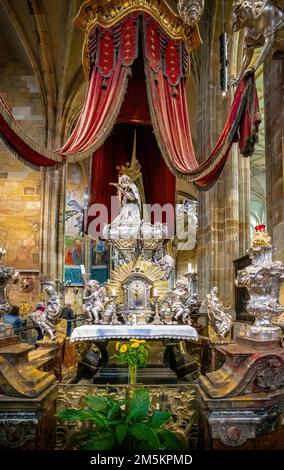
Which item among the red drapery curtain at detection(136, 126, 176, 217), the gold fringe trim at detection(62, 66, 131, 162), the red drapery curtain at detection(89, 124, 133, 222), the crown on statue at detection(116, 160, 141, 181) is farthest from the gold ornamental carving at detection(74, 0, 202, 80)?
the red drapery curtain at detection(136, 126, 176, 217)

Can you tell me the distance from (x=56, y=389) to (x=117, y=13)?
17.4 feet

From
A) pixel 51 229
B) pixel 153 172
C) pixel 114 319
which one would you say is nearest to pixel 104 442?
pixel 114 319

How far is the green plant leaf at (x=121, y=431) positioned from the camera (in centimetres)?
222

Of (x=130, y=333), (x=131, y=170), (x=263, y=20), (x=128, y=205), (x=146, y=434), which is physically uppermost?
(x=263, y=20)

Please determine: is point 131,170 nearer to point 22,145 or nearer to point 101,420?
point 22,145

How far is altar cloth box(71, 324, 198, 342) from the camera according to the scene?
4.77m

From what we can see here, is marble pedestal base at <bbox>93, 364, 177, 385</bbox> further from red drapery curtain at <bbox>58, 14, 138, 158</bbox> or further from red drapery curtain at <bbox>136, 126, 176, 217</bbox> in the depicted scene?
red drapery curtain at <bbox>136, 126, 176, 217</bbox>

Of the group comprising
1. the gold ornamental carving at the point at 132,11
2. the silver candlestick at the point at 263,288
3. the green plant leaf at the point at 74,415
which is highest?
the gold ornamental carving at the point at 132,11

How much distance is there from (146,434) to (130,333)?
102 inches

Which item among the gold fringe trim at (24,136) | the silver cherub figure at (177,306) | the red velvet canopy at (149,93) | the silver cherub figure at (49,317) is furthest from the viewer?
the silver cherub figure at (177,306)

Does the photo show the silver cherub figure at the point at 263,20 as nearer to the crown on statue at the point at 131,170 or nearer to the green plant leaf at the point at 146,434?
the green plant leaf at the point at 146,434

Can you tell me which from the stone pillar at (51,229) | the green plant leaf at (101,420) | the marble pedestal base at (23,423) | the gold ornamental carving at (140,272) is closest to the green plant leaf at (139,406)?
the green plant leaf at (101,420)

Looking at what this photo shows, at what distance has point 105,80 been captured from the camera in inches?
224

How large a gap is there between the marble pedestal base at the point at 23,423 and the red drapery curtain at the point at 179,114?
Result: 2.95 m
